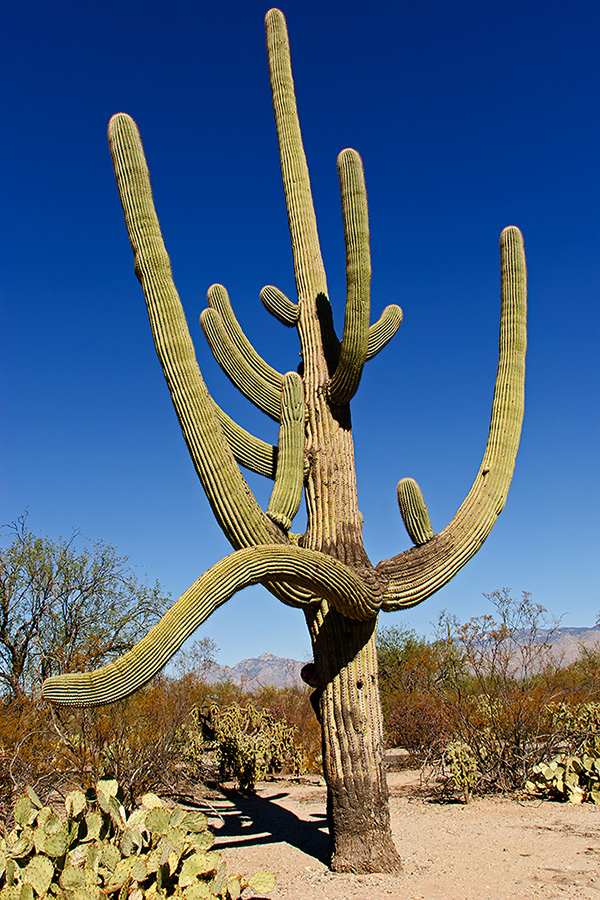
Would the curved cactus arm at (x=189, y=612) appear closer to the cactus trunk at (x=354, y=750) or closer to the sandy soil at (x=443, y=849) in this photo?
the cactus trunk at (x=354, y=750)

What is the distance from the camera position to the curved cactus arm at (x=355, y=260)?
5.28 meters

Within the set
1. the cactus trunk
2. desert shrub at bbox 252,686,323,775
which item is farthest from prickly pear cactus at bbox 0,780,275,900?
desert shrub at bbox 252,686,323,775

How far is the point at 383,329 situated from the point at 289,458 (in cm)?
170

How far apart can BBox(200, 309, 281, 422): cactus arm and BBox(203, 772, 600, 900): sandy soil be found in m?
3.69

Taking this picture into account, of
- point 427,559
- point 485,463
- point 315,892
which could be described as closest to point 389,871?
point 315,892

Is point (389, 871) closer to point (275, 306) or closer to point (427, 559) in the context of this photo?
point (427, 559)

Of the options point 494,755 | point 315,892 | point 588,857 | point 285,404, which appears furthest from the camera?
point 494,755

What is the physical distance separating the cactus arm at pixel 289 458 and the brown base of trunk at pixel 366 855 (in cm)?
246

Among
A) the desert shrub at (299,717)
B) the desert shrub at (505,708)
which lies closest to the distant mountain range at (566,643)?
the desert shrub at (505,708)

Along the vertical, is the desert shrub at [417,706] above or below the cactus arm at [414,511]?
below

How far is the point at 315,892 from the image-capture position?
458 cm

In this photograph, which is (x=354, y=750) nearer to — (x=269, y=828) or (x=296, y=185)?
(x=269, y=828)

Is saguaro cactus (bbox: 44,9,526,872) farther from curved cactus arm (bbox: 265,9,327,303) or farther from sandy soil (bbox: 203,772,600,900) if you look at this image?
sandy soil (bbox: 203,772,600,900)

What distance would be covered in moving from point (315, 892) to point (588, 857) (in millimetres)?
2363
